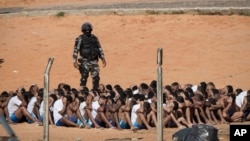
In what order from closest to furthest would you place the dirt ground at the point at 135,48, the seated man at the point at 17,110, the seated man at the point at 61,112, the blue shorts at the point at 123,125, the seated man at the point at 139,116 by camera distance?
the seated man at the point at 139,116 → the blue shorts at the point at 123,125 → the seated man at the point at 61,112 → the seated man at the point at 17,110 → the dirt ground at the point at 135,48

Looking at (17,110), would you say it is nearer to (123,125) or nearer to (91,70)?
(123,125)

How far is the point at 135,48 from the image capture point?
32438mm

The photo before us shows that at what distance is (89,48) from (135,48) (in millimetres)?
9370

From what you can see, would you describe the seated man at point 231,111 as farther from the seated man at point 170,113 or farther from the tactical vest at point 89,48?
the tactical vest at point 89,48

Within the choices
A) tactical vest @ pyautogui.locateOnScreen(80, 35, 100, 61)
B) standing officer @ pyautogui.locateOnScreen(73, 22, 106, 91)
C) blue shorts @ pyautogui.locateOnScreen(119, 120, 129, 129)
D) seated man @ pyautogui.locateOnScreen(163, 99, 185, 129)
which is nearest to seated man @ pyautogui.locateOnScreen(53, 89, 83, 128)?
blue shorts @ pyautogui.locateOnScreen(119, 120, 129, 129)

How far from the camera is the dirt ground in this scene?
28359 mm

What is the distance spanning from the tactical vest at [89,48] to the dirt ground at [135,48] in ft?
12.8

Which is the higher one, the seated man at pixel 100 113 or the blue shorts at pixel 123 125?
the seated man at pixel 100 113

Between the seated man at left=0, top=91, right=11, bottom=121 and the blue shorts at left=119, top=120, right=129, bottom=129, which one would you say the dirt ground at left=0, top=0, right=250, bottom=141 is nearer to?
the blue shorts at left=119, top=120, right=129, bottom=129

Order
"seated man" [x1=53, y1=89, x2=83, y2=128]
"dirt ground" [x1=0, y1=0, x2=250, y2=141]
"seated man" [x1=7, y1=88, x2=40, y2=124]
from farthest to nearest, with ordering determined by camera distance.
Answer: "dirt ground" [x1=0, y1=0, x2=250, y2=141]
"seated man" [x1=7, y1=88, x2=40, y2=124]
"seated man" [x1=53, y1=89, x2=83, y2=128]

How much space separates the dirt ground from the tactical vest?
3904 mm

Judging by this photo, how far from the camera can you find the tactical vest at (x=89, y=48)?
23.1 meters

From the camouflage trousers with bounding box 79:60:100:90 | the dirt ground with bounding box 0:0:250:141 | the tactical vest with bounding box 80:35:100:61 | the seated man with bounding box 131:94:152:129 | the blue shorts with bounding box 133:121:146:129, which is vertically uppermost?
the dirt ground with bounding box 0:0:250:141

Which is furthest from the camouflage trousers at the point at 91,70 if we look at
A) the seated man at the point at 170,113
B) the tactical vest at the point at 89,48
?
the seated man at the point at 170,113
